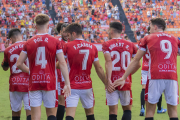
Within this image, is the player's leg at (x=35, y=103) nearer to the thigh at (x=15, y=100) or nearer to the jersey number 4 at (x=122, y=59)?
the thigh at (x=15, y=100)

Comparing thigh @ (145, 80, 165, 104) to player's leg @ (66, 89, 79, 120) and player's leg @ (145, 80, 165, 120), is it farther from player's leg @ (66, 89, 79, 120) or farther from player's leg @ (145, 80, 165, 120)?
player's leg @ (66, 89, 79, 120)

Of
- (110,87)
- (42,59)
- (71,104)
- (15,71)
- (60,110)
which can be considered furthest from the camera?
(60,110)

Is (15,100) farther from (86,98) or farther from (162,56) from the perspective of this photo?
(162,56)

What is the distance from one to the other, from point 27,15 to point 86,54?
2497 centimetres

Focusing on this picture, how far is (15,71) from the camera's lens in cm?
513

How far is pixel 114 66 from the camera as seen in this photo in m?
4.95

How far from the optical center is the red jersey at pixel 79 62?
14.8ft

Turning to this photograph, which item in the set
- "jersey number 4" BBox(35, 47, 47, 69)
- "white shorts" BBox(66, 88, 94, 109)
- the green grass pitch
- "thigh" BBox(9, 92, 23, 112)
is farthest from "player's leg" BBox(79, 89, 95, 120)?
the green grass pitch

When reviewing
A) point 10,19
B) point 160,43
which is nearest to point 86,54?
point 160,43

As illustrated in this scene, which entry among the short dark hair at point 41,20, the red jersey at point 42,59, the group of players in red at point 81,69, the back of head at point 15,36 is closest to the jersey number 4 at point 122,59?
the group of players in red at point 81,69

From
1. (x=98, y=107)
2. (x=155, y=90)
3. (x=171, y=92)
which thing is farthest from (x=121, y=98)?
(x=98, y=107)

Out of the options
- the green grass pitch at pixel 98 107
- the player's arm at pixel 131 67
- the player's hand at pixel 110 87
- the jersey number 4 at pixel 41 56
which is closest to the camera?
the jersey number 4 at pixel 41 56

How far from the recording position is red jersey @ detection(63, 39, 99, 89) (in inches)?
178

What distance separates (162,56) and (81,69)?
1.37 metres
